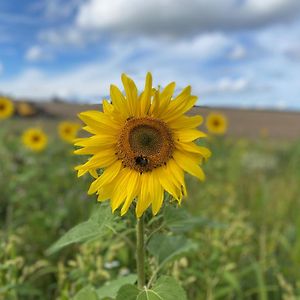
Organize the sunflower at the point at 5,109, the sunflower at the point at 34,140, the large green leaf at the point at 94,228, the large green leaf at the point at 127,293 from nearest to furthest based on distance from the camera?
the large green leaf at the point at 127,293 → the large green leaf at the point at 94,228 → the sunflower at the point at 34,140 → the sunflower at the point at 5,109

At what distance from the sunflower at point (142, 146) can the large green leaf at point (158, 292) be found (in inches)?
8.3

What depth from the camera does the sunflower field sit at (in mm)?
1569

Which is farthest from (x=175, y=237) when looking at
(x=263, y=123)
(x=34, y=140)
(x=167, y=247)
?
(x=263, y=123)

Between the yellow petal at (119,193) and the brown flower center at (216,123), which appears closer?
the yellow petal at (119,193)

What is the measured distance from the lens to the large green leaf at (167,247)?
5.68ft

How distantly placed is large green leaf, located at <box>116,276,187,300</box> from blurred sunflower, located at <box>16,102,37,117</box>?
12643mm

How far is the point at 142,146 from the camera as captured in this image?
142 cm

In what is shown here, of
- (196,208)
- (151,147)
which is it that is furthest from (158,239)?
(196,208)

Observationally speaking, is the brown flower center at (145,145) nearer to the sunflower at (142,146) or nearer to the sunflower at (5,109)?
the sunflower at (142,146)

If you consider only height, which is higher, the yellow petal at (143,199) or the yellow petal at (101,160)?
the yellow petal at (101,160)

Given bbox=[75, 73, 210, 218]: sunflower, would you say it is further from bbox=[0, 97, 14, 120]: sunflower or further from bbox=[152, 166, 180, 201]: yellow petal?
bbox=[0, 97, 14, 120]: sunflower

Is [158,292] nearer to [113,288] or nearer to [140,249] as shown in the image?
[140,249]

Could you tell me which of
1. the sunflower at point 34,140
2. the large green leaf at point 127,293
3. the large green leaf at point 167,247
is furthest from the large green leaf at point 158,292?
the sunflower at point 34,140

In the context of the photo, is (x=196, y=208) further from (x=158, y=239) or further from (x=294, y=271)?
(x=158, y=239)
